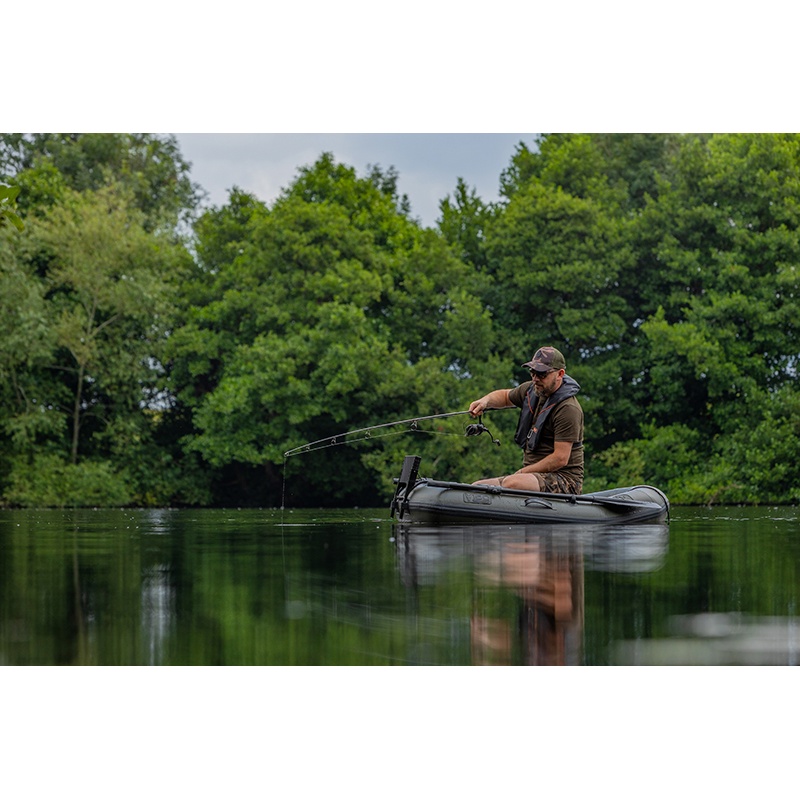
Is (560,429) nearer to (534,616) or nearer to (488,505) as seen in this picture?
(488,505)

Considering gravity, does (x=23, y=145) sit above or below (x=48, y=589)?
above

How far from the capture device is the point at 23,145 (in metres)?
36.2

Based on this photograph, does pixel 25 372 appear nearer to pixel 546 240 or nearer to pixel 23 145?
pixel 23 145

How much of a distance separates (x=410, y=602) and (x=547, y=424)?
6.29m

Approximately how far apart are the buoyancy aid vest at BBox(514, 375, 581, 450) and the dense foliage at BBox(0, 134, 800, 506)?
1504 cm

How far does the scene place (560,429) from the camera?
1241 centimetres

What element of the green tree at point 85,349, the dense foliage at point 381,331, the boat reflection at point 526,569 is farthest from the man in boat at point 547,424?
the green tree at point 85,349

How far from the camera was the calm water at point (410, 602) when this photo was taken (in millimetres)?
4984

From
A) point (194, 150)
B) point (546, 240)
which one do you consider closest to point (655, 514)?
point (546, 240)

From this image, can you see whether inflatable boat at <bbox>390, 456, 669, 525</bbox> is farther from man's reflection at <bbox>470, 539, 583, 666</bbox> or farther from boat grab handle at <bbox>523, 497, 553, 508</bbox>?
man's reflection at <bbox>470, 539, 583, 666</bbox>

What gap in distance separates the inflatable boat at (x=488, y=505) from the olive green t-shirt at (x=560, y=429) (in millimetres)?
389

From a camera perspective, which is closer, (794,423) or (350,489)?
(794,423)

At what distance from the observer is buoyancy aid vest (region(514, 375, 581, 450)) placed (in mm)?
12367

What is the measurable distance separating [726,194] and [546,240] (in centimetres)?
435
